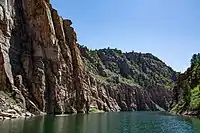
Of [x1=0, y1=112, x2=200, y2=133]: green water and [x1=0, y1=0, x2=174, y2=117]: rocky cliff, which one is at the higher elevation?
[x1=0, y1=0, x2=174, y2=117]: rocky cliff

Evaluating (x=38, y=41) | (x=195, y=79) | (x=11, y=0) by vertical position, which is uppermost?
(x=11, y=0)

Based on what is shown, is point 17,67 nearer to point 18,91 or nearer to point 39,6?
point 18,91

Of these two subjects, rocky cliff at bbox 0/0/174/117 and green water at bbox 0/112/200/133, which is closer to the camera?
green water at bbox 0/112/200/133

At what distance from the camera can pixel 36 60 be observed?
422 ft

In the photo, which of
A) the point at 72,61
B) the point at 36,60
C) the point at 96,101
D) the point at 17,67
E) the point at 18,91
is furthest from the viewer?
the point at 96,101

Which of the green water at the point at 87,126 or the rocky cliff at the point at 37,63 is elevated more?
the rocky cliff at the point at 37,63

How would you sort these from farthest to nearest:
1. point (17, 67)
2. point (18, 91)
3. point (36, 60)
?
point (36, 60) → point (17, 67) → point (18, 91)

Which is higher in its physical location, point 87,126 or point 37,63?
point 37,63

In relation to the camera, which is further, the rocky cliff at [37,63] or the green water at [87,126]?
the rocky cliff at [37,63]

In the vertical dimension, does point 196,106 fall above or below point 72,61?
below

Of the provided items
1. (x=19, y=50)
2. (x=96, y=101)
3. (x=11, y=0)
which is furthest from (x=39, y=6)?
(x=96, y=101)

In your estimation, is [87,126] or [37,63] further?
[37,63]

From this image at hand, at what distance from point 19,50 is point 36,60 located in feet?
27.3

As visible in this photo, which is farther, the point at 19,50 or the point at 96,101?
the point at 96,101
